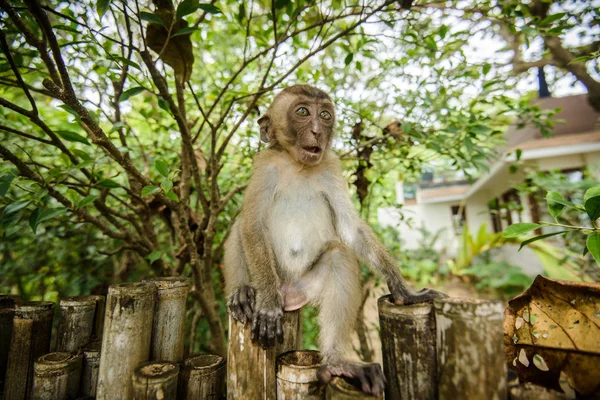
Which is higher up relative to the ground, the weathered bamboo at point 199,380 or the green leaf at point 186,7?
the green leaf at point 186,7

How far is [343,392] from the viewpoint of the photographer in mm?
1453

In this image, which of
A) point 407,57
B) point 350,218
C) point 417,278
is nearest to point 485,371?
point 350,218

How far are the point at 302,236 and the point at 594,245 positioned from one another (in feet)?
6.17

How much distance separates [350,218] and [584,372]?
1721mm

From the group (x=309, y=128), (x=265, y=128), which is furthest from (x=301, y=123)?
(x=265, y=128)

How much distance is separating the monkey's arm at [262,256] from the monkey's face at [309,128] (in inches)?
12.2

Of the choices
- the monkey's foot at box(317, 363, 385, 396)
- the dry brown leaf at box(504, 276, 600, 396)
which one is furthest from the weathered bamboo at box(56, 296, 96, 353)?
the dry brown leaf at box(504, 276, 600, 396)

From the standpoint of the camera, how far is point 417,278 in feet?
45.0

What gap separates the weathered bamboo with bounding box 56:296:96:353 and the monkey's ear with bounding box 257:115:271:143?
199 cm

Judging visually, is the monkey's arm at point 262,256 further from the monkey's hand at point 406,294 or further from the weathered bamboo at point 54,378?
the weathered bamboo at point 54,378

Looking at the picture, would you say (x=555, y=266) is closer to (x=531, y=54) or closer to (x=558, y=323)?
(x=531, y=54)

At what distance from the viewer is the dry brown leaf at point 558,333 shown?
1.43 m

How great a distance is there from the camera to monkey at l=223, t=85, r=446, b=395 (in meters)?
2.26

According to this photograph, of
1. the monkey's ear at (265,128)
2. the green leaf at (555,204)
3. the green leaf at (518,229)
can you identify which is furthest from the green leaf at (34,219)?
the green leaf at (555,204)
